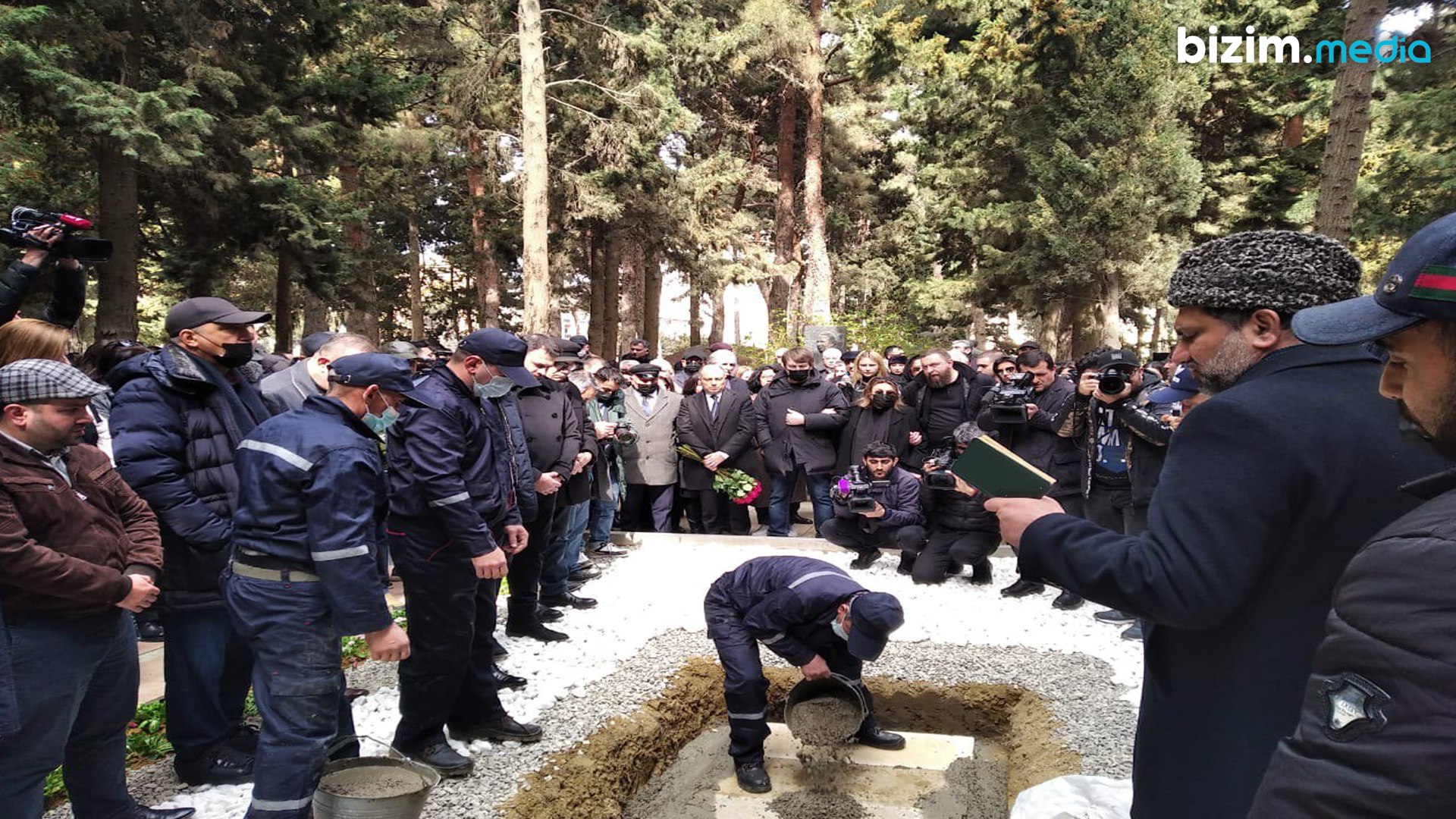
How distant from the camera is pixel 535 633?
5531 mm

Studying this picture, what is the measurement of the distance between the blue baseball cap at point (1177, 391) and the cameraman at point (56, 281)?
559 cm

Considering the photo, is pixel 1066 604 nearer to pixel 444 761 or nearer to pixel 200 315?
pixel 444 761

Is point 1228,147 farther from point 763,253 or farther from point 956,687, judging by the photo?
point 956,687

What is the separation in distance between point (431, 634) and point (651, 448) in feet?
15.5

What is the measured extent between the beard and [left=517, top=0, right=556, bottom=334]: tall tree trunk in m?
12.2

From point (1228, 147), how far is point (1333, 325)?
23.3 meters

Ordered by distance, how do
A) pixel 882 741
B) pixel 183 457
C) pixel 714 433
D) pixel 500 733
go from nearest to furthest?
pixel 183 457, pixel 500 733, pixel 882 741, pixel 714 433

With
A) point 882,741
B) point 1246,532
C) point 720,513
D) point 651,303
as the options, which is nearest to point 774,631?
point 882,741

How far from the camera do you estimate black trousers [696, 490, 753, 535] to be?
28.9 feet

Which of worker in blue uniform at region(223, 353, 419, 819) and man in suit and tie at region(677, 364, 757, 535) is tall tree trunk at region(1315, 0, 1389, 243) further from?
worker in blue uniform at region(223, 353, 419, 819)

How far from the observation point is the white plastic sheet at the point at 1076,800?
8.06 feet

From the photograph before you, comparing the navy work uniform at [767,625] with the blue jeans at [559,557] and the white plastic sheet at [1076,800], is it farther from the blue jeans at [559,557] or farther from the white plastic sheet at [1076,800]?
the blue jeans at [559,557]

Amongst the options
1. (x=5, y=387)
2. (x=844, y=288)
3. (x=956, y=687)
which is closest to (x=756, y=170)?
(x=844, y=288)

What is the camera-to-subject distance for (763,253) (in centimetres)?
2225
